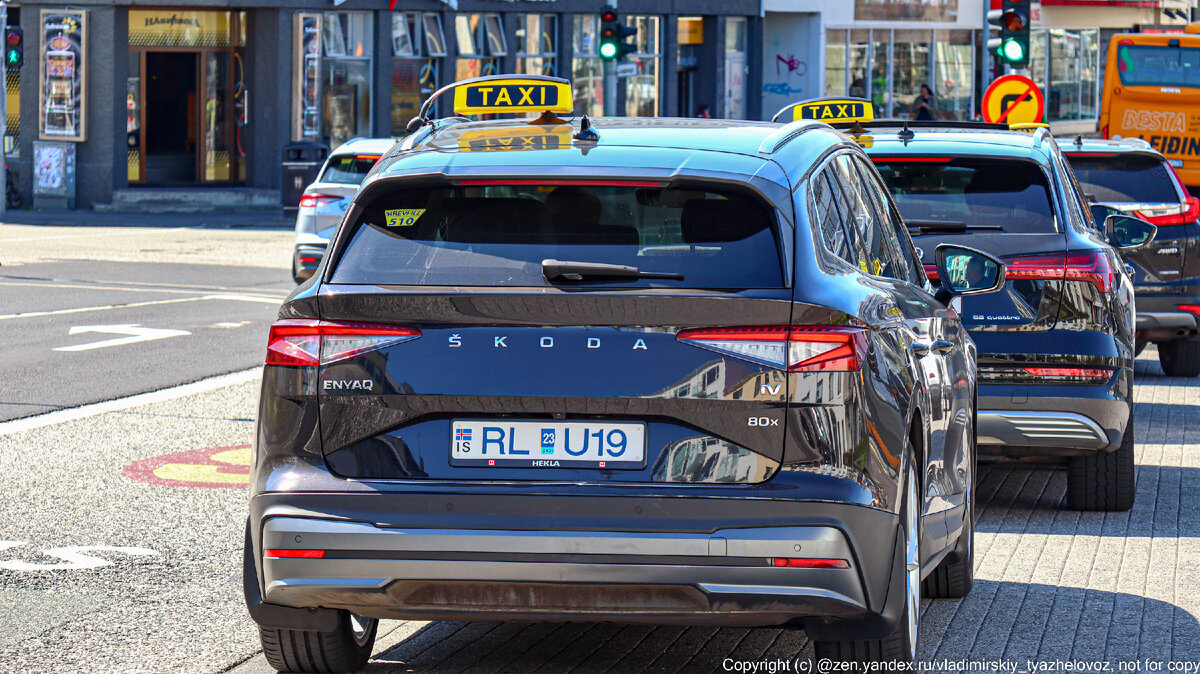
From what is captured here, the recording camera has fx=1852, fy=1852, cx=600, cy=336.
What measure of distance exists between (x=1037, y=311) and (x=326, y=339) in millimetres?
4380

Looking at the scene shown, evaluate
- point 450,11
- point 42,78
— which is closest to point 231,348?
point 42,78

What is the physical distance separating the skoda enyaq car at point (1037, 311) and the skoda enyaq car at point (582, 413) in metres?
3.41

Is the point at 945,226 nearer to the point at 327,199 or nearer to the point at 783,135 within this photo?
the point at 783,135

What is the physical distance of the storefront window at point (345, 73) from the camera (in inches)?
1474

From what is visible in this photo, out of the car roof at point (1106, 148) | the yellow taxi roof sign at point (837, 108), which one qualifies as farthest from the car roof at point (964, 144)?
the yellow taxi roof sign at point (837, 108)

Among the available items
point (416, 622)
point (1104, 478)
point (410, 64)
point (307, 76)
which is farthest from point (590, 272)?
point (410, 64)

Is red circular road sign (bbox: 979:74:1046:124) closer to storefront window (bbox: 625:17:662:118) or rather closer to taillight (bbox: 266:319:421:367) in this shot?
taillight (bbox: 266:319:421:367)

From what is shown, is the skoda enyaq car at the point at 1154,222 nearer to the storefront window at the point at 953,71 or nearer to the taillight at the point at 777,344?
the taillight at the point at 777,344

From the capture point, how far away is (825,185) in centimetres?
530

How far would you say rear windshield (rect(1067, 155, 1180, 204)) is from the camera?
13750mm

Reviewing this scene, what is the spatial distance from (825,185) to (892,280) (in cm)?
54

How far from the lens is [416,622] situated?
623 cm

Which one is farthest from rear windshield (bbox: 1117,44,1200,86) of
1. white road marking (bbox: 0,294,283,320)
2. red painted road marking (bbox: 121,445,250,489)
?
red painted road marking (bbox: 121,445,250,489)

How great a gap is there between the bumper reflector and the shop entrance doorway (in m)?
32.8
